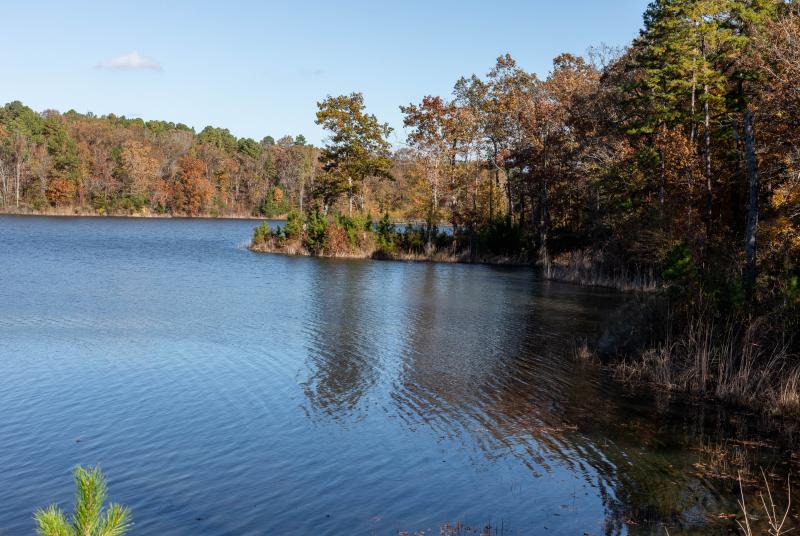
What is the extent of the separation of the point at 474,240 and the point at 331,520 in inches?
1593

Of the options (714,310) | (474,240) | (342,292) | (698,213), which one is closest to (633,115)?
(698,213)

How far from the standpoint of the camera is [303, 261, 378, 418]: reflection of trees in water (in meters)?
13.5

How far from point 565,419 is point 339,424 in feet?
13.6

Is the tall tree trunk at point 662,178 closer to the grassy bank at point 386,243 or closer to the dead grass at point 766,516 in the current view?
the grassy bank at point 386,243

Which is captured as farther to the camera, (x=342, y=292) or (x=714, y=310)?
(x=342, y=292)

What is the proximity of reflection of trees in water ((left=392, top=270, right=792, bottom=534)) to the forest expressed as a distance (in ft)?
6.02

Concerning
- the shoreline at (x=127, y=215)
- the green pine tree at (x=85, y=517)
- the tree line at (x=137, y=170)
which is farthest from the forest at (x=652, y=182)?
the tree line at (x=137, y=170)

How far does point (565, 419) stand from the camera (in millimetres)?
12305

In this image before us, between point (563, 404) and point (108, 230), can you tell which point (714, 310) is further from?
point (108, 230)

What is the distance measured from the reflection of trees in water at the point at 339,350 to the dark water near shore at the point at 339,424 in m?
0.07

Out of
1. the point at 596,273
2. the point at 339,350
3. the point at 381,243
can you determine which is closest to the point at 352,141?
the point at 381,243

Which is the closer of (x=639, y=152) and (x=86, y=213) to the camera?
(x=639, y=152)

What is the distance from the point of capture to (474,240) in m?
47.6

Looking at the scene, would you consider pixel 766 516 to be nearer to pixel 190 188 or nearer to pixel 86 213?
pixel 86 213
